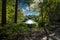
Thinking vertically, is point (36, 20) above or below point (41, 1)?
below

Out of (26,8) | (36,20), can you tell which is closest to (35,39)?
(36,20)

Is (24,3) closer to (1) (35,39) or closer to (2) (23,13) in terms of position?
(2) (23,13)

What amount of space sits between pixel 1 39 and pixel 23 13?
661cm

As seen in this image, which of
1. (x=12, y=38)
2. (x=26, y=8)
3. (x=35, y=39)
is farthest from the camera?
(x=26, y=8)

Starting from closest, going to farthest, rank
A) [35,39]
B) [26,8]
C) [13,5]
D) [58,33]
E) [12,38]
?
[12,38], [35,39], [58,33], [13,5], [26,8]

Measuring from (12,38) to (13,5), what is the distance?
5.56 m

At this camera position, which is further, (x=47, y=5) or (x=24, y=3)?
(x=24, y=3)

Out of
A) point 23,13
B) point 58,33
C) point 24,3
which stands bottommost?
point 58,33

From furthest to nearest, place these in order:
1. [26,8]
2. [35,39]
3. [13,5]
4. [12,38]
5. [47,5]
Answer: [26,8]
[13,5]
[47,5]
[35,39]
[12,38]

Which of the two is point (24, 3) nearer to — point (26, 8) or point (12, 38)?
point (26, 8)

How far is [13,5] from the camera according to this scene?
13.5 metres

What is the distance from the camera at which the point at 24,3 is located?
47.9 ft

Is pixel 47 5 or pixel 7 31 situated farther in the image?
pixel 47 5

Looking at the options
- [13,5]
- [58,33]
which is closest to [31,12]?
[13,5]
